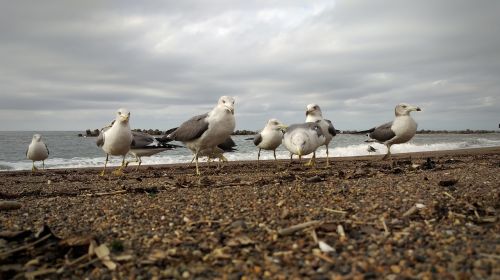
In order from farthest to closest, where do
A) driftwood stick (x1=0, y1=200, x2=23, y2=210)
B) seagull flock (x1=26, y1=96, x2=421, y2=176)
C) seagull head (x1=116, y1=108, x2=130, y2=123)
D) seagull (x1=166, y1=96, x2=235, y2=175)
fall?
seagull head (x1=116, y1=108, x2=130, y2=123), seagull flock (x1=26, y1=96, x2=421, y2=176), seagull (x1=166, y1=96, x2=235, y2=175), driftwood stick (x1=0, y1=200, x2=23, y2=210)

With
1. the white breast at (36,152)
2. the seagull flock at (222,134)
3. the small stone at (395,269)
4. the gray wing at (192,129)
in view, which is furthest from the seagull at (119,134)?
the small stone at (395,269)

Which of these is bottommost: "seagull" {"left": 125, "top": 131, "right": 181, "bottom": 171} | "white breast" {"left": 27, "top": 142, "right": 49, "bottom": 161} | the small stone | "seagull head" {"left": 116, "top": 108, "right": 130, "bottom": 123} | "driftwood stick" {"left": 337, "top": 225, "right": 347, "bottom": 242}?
the small stone

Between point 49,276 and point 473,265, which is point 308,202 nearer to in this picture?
point 473,265

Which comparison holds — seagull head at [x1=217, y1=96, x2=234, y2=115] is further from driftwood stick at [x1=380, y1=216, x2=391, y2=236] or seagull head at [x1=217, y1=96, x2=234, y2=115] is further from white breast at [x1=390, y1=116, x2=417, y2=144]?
white breast at [x1=390, y1=116, x2=417, y2=144]

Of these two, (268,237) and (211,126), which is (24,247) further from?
(211,126)

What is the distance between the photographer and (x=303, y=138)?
10.0 m

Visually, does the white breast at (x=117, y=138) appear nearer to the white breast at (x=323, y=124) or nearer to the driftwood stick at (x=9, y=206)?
the white breast at (x=323, y=124)

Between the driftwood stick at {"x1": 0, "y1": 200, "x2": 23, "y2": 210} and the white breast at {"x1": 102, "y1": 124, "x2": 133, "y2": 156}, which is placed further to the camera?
the white breast at {"x1": 102, "y1": 124, "x2": 133, "y2": 156}

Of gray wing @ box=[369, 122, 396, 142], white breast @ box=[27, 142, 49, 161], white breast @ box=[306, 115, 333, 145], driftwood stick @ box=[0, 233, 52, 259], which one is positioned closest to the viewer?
driftwood stick @ box=[0, 233, 52, 259]

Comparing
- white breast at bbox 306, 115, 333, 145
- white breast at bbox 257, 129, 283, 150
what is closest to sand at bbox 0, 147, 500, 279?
white breast at bbox 306, 115, 333, 145

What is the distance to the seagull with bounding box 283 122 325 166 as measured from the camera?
10016 mm

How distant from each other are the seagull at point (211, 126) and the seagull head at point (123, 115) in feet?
4.82

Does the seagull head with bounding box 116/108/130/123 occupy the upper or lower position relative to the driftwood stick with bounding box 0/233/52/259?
upper

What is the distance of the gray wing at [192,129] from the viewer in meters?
9.66
